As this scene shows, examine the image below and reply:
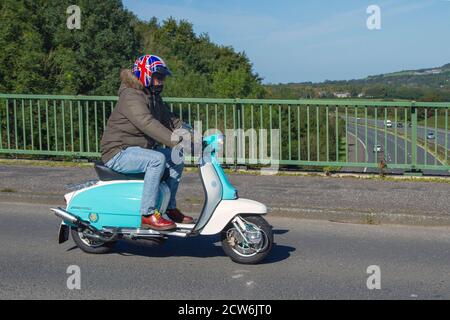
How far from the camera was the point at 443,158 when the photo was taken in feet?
36.9

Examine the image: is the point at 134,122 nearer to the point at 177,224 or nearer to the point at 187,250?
the point at 177,224

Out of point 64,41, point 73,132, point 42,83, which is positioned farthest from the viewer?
point 64,41

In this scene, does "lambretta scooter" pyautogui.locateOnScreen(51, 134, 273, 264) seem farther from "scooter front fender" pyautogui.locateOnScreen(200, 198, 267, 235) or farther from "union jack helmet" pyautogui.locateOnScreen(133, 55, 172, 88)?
"union jack helmet" pyautogui.locateOnScreen(133, 55, 172, 88)

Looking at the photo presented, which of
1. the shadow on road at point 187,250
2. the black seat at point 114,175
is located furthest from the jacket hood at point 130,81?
the shadow on road at point 187,250

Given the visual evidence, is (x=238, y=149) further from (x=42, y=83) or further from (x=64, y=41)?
(x=64, y=41)

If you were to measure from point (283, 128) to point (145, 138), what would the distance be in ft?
20.9

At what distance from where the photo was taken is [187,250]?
22.8ft

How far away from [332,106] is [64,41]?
94.5 feet

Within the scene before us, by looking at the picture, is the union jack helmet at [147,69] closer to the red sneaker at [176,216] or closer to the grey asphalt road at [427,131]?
the red sneaker at [176,216]

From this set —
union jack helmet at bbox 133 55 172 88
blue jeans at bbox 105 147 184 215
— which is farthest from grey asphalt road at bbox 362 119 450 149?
union jack helmet at bbox 133 55 172 88

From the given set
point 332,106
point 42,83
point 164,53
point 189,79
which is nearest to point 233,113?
point 332,106

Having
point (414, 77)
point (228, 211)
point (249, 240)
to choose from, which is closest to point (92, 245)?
point (228, 211)

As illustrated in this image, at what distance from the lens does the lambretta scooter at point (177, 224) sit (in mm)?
6125

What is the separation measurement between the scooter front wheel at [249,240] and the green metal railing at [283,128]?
16.5ft
